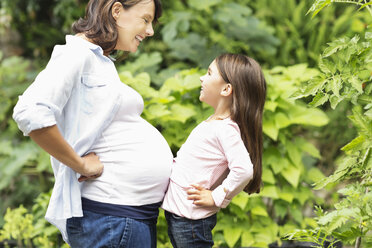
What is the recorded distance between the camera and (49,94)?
169cm

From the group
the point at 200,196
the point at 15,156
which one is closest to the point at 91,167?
the point at 200,196

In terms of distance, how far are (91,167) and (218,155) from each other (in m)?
0.50

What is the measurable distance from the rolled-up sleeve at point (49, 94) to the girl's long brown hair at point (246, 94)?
62 cm

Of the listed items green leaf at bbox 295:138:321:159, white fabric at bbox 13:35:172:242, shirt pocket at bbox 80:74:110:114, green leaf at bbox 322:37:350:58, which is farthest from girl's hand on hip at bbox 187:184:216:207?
green leaf at bbox 295:138:321:159

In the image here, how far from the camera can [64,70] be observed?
174 centimetres

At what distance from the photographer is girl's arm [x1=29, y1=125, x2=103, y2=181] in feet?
5.55

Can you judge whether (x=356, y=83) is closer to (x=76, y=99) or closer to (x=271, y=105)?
(x=76, y=99)

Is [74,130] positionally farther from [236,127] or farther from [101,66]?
[236,127]

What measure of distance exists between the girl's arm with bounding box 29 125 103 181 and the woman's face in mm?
480

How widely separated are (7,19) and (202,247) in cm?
406

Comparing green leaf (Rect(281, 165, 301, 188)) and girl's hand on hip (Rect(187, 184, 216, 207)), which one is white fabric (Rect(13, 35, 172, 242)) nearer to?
girl's hand on hip (Rect(187, 184, 216, 207))

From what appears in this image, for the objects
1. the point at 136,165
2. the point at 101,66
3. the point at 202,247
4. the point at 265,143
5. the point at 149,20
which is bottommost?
the point at 265,143

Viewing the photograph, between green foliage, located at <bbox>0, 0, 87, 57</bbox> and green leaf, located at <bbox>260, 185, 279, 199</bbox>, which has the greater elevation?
green foliage, located at <bbox>0, 0, 87, 57</bbox>

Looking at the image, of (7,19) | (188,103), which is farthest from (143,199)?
(7,19)
